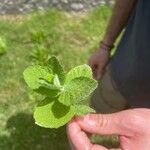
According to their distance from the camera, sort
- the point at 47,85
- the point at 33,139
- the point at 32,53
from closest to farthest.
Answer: the point at 47,85 < the point at 33,139 < the point at 32,53

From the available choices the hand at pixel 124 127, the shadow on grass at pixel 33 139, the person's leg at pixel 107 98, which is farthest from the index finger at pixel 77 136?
the shadow on grass at pixel 33 139

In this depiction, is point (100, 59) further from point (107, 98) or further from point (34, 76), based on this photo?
point (34, 76)

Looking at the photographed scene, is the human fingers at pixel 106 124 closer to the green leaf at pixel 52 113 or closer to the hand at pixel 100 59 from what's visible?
the green leaf at pixel 52 113

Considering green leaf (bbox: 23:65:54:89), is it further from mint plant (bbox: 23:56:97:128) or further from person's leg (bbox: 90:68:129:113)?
person's leg (bbox: 90:68:129:113)

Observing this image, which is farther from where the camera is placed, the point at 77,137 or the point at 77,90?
the point at 77,137

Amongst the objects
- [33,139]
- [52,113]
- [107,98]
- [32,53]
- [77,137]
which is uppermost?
[52,113]

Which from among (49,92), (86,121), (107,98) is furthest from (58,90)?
(107,98)

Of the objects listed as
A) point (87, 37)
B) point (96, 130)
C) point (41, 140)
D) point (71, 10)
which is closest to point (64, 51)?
point (87, 37)
